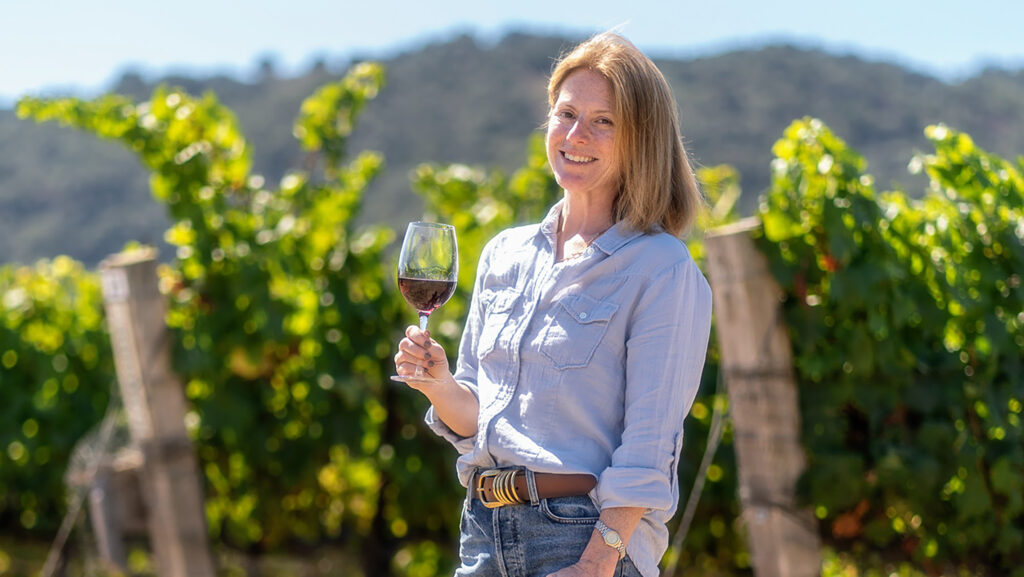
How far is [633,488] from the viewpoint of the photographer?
1.57 m

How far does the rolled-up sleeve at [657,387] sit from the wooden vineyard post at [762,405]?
156cm

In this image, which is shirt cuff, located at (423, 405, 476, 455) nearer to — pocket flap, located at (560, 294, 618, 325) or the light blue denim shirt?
the light blue denim shirt

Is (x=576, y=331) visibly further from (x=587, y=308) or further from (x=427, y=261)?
(x=427, y=261)

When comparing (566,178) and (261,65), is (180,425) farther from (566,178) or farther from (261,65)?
(261,65)

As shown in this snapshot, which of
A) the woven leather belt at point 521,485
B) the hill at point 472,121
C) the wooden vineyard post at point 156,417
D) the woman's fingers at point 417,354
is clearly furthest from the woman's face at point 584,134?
the hill at point 472,121

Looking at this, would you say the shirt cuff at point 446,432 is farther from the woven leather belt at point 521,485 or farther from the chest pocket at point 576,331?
the chest pocket at point 576,331

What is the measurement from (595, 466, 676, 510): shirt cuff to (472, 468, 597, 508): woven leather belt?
50 mm

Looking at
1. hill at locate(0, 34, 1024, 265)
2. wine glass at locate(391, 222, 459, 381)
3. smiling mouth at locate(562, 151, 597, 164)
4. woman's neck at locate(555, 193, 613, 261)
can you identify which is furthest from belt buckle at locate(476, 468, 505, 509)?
hill at locate(0, 34, 1024, 265)

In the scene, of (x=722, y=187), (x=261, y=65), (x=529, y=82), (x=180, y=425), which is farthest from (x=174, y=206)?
(x=261, y=65)

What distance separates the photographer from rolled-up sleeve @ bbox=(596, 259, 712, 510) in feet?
5.18

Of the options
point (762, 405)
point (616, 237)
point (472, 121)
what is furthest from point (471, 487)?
point (472, 121)

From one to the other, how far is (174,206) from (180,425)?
0.89 meters

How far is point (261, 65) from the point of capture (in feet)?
83.9

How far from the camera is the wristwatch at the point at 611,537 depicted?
1573mm
